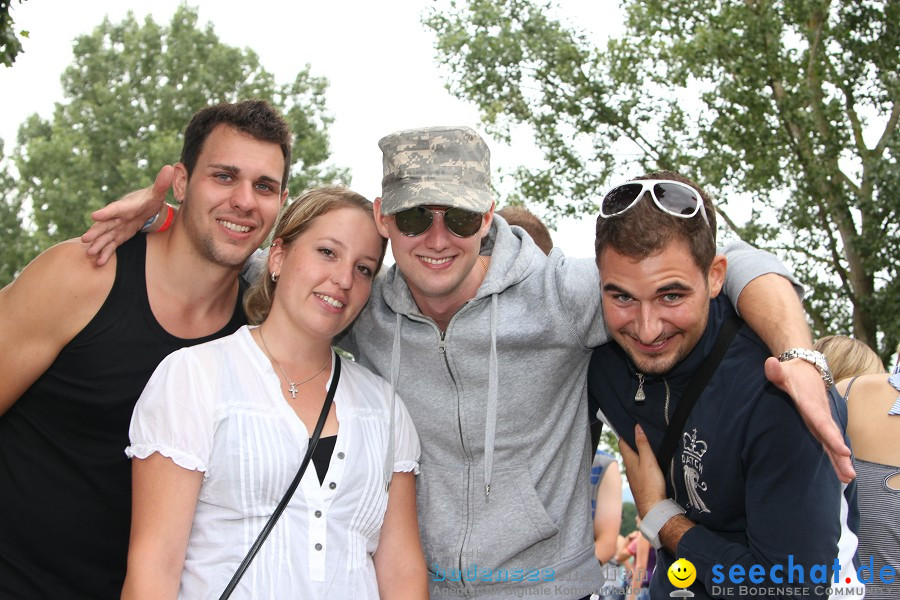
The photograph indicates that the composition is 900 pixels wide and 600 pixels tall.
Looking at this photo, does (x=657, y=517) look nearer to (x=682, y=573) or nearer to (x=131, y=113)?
(x=682, y=573)

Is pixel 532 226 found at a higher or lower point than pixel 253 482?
higher

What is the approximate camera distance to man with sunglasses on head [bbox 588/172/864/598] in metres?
2.92

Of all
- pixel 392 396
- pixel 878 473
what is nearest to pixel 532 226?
pixel 392 396

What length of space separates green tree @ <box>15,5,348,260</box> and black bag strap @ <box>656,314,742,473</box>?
2291cm

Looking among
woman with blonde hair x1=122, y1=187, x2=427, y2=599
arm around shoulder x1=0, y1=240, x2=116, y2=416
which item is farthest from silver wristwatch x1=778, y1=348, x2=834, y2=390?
arm around shoulder x1=0, y1=240, x2=116, y2=416

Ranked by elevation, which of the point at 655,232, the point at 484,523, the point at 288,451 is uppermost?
the point at 655,232

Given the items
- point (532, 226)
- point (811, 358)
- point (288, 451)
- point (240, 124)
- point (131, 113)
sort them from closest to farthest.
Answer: point (811, 358)
point (288, 451)
point (240, 124)
point (532, 226)
point (131, 113)

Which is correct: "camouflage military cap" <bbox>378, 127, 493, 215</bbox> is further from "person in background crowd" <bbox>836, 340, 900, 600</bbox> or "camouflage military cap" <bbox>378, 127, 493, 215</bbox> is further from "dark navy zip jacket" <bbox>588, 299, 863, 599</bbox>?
"person in background crowd" <bbox>836, 340, 900, 600</bbox>

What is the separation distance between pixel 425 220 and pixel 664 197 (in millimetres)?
976

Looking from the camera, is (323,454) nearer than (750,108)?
Yes

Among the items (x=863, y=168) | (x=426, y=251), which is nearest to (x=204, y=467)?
(x=426, y=251)

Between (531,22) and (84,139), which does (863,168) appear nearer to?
(531,22)

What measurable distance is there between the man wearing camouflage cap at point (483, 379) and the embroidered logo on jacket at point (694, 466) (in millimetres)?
600

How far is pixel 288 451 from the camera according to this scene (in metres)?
3.09
